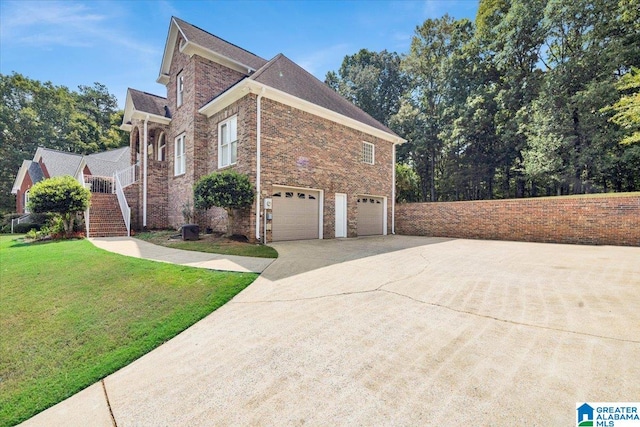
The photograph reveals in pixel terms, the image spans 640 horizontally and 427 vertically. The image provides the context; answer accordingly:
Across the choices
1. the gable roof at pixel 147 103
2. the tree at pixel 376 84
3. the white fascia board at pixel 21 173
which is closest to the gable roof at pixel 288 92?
the gable roof at pixel 147 103

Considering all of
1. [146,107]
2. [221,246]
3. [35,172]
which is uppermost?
[146,107]

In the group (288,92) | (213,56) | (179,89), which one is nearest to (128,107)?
(179,89)

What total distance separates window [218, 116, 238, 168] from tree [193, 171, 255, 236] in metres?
1.72

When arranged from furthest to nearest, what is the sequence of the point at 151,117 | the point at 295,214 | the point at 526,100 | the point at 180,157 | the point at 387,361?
the point at 526,100 → the point at 151,117 → the point at 180,157 → the point at 295,214 → the point at 387,361

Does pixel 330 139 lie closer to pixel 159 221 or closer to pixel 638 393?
pixel 159 221

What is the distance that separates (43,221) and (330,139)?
19.4 metres

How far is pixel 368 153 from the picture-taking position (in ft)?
46.4

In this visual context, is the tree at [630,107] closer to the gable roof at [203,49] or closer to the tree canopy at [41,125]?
the gable roof at [203,49]

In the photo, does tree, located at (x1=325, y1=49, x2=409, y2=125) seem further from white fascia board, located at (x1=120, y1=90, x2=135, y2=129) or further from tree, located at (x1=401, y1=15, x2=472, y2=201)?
white fascia board, located at (x1=120, y1=90, x2=135, y2=129)

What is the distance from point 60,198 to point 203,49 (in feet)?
27.5

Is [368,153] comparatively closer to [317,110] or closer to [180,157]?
[317,110]

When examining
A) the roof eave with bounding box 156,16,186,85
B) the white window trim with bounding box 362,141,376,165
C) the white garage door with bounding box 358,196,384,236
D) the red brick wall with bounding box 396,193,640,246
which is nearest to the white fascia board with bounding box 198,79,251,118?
the roof eave with bounding box 156,16,186,85

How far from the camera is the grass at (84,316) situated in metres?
2.84

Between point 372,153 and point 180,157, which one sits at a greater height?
point 372,153
